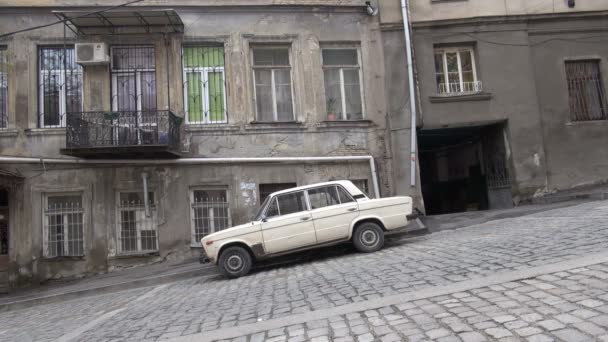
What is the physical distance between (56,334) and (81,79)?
8839 millimetres

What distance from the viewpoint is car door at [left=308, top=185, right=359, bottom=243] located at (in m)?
8.97

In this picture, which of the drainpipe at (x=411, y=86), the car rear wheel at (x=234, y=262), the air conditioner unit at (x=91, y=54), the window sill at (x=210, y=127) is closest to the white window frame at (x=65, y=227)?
the window sill at (x=210, y=127)

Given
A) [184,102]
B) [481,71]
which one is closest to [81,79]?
[184,102]

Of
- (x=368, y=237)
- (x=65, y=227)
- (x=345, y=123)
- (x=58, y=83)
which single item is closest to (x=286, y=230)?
(x=368, y=237)

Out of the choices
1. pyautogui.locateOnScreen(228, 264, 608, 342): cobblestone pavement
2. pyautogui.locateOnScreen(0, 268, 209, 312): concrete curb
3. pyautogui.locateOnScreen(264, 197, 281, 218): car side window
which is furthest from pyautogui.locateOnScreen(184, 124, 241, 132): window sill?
pyautogui.locateOnScreen(228, 264, 608, 342): cobblestone pavement

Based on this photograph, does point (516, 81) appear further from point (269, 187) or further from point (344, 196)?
point (269, 187)

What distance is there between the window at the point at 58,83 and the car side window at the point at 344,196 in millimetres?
8172

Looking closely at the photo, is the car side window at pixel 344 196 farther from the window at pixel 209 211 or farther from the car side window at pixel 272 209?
the window at pixel 209 211

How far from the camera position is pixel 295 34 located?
44.1 feet

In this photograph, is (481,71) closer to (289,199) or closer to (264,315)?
(289,199)

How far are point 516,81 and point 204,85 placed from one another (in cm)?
951

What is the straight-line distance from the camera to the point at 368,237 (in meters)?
9.16

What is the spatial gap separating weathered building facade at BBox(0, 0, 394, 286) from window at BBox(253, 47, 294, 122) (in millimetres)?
43

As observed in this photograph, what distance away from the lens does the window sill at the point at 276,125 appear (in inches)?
512
